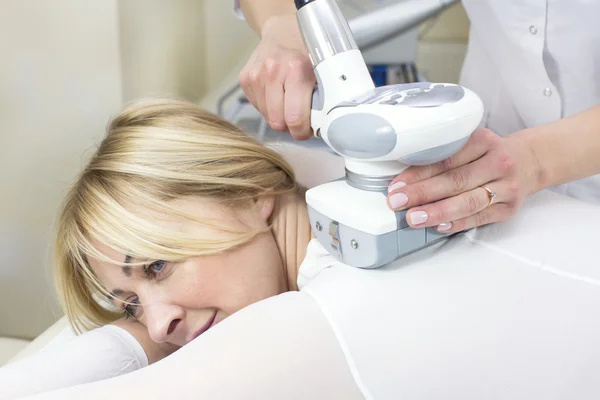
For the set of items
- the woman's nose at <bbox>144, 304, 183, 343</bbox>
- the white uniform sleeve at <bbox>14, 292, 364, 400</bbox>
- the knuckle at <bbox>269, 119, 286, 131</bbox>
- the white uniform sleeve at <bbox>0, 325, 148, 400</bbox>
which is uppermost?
the knuckle at <bbox>269, 119, 286, 131</bbox>

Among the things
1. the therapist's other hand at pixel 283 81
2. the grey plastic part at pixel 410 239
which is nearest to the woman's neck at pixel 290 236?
the therapist's other hand at pixel 283 81

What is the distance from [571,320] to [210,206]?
458mm

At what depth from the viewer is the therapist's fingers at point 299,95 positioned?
2.44 feet

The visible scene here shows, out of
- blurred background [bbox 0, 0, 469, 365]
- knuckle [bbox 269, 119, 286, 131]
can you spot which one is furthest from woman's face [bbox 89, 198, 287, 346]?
blurred background [bbox 0, 0, 469, 365]

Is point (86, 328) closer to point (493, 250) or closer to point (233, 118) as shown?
point (493, 250)

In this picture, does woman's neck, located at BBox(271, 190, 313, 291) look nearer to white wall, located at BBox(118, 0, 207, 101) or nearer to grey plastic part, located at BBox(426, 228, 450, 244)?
grey plastic part, located at BBox(426, 228, 450, 244)

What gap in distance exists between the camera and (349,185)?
70 cm

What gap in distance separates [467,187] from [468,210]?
0.03 metres

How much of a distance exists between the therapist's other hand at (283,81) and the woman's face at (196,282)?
0.50 ft

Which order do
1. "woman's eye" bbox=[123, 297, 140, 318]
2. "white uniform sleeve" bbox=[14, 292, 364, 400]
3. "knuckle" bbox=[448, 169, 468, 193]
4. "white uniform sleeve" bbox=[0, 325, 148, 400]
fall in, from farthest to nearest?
"woman's eye" bbox=[123, 297, 140, 318], "white uniform sleeve" bbox=[0, 325, 148, 400], "knuckle" bbox=[448, 169, 468, 193], "white uniform sleeve" bbox=[14, 292, 364, 400]

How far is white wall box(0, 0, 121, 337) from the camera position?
1.32 metres

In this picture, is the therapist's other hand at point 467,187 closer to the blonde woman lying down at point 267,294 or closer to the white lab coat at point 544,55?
the blonde woman lying down at point 267,294

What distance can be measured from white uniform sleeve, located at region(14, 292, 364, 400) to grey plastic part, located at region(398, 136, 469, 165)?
0.58 feet

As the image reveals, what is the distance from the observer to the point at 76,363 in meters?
0.83
